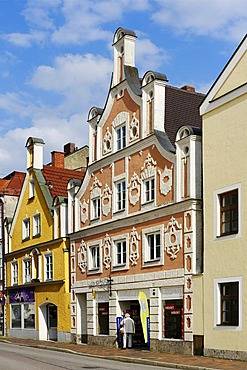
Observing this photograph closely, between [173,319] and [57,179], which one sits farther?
[57,179]

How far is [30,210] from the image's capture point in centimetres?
4400

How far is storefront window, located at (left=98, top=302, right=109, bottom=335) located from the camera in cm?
3397

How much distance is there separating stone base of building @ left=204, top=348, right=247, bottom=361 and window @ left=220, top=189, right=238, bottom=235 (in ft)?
13.8

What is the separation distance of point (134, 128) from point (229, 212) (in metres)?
8.22

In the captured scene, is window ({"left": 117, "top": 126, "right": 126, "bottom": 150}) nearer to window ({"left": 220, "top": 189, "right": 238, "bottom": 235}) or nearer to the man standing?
the man standing

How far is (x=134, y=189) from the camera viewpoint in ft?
105

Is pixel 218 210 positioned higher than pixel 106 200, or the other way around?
Result: pixel 106 200

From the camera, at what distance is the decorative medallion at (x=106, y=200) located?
3422 centimetres

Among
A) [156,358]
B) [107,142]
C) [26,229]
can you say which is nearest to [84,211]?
[107,142]

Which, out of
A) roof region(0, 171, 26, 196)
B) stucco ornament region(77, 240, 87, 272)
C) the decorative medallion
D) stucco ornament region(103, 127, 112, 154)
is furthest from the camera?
roof region(0, 171, 26, 196)

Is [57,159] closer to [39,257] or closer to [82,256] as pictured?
[39,257]

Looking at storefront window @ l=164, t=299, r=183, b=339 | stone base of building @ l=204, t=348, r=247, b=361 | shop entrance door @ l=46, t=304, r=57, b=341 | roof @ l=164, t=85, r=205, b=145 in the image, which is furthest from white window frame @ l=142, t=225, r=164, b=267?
shop entrance door @ l=46, t=304, r=57, b=341

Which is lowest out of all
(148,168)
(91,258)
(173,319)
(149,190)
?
(173,319)

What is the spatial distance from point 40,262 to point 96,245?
7536mm
